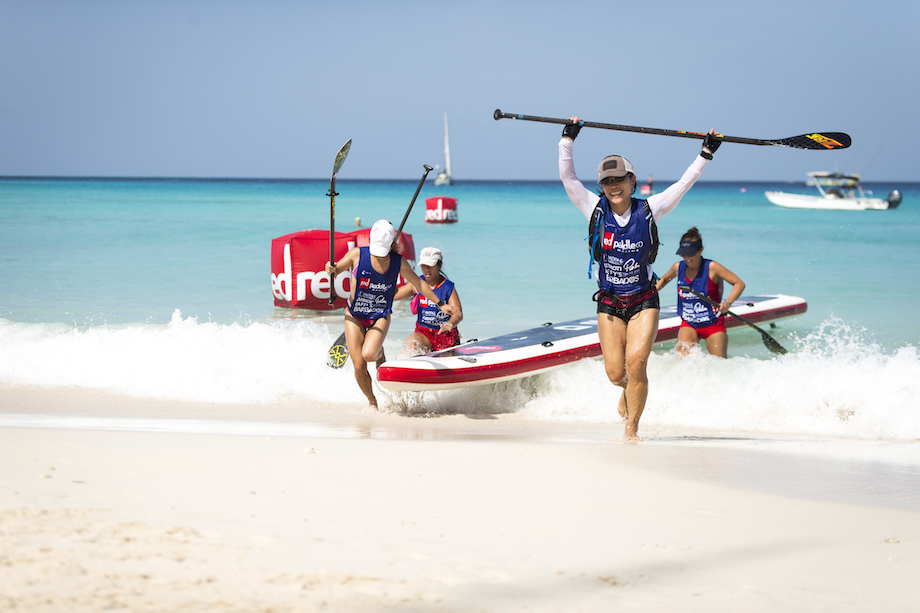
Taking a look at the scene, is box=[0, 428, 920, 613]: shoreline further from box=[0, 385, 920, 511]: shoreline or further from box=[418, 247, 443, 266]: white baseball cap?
box=[418, 247, 443, 266]: white baseball cap

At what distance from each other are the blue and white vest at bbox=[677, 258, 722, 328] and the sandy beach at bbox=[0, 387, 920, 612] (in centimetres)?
279

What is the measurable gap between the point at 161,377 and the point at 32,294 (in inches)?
→ 269

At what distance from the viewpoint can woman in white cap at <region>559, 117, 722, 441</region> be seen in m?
4.70

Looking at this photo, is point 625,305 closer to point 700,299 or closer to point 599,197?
point 599,197

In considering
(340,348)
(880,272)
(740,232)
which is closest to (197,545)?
(340,348)

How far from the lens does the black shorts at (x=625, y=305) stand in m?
4.81

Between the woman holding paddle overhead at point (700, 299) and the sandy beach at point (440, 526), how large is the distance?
8.97 feet

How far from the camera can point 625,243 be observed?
4.73 metres

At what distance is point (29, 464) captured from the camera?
142 inches

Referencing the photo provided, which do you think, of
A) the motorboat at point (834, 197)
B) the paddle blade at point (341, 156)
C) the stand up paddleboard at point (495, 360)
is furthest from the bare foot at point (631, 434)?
the motorboat at point (834, 197)

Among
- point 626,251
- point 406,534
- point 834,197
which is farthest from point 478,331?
point 834,197

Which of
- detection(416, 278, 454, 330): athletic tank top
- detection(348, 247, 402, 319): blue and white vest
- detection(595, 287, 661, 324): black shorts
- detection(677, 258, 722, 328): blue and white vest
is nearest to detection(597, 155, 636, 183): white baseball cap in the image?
detection(595, 287, 661, 324): black shorts

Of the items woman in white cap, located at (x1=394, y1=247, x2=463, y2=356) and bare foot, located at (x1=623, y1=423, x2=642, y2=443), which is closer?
bare foot, located at (x1=623, y1=423, x2=642, y2=443)

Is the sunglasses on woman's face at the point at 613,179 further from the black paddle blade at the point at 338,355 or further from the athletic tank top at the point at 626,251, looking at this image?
the black paddle blade at the point at 338,355
